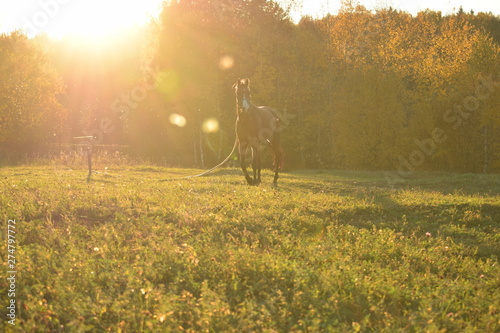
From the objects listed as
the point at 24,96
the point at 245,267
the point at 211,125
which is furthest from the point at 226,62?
the point at 245,267

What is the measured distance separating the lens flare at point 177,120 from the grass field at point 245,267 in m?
28.8

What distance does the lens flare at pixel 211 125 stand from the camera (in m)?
39.5

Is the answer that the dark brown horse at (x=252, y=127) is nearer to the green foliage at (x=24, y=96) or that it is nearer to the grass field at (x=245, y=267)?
the grass field at (x=245, y=267)

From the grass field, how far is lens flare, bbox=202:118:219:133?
90.7 feet

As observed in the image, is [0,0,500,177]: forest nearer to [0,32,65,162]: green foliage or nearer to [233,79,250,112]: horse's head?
[0,32,65,162]: green foliage

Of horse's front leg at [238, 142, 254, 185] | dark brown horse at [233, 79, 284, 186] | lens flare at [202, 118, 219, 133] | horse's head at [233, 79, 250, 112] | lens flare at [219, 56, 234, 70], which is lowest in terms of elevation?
horse's front leg at [238, 142, 254, 185]

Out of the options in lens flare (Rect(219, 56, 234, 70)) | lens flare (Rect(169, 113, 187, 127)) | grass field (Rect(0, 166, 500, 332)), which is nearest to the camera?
grass field (Rect(0, 166, 500, 332))

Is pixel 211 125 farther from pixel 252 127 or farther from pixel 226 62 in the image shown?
pixel 252 127

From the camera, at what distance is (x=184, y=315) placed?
18.1ft

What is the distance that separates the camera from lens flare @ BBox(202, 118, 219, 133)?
3947 centimetres

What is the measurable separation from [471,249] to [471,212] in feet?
11.4

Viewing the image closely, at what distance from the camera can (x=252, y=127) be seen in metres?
17.1

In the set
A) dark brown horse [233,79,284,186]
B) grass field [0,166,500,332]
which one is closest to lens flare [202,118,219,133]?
dark brown horse [233,79,284,186]

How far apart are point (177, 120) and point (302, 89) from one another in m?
11.6
